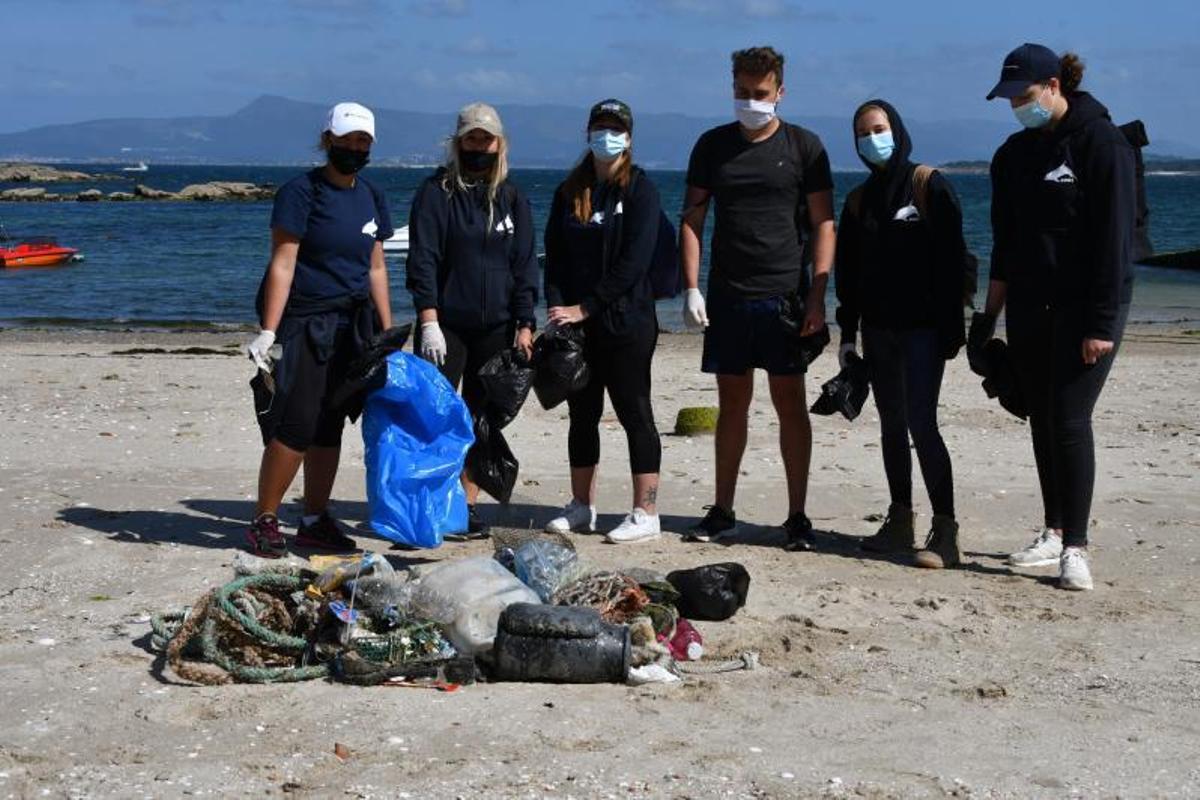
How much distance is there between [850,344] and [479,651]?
8.58 ft

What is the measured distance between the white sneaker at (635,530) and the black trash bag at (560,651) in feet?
6.91

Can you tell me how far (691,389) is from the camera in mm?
13719

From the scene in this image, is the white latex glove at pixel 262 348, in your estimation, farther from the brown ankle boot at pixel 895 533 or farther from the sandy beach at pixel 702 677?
the brown ankle boot at pixel 895 533

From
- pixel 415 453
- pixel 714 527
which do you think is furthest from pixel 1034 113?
pixel 415 453

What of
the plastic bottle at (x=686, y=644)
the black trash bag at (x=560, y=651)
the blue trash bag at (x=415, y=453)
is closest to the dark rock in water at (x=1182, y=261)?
the blue trash bag at (x=415, y=453)

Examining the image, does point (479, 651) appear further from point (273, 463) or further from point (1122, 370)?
point (1122, 370)

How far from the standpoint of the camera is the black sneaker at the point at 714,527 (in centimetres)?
789

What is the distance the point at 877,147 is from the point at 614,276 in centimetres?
130

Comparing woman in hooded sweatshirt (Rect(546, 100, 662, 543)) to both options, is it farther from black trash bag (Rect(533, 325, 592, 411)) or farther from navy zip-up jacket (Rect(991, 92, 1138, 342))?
navy zip-up jacket (Rect(991, 92, 1138, 342))

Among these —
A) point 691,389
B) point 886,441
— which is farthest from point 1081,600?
point 691,389

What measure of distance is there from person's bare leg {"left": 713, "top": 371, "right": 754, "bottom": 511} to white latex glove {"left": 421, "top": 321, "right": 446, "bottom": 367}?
1.28 meters

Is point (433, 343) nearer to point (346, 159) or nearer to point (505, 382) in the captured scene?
→ point (505, 382)

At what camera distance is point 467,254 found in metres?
7.40

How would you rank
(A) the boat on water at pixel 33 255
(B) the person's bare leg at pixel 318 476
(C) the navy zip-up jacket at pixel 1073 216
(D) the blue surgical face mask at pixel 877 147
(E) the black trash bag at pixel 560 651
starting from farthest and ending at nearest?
1. (A) the boat on water at pixel 33 255
2. (B) the person's bare leg at pixel 318 476
3. (D) the blue surgical face mask at pixel 877 147
4. (C) the navy zip-up jacket at pixel 1073 216
5. (E) the black trash bag at pixel 560 651
